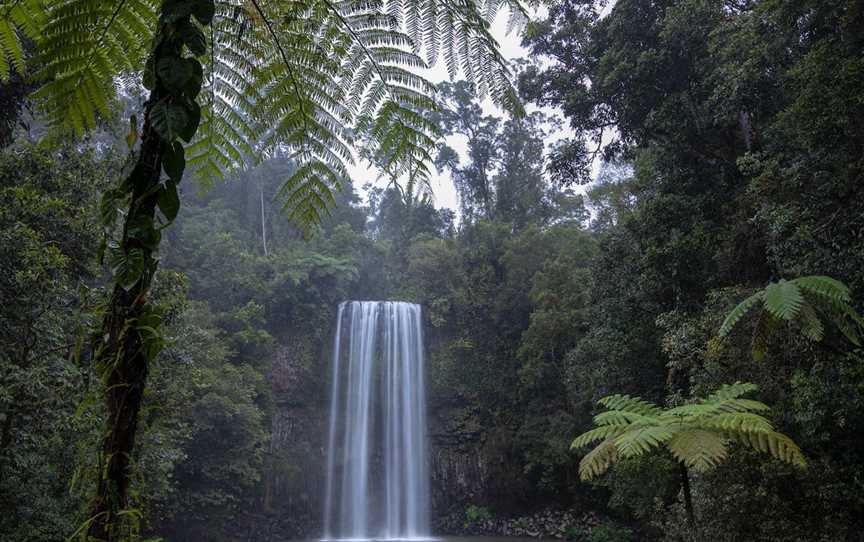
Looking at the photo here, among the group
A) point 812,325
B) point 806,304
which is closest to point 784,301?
point 812,325

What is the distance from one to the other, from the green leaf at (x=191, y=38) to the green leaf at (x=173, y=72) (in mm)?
27

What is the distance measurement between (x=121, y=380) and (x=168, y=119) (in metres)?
0.37

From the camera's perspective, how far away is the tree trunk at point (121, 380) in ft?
2.51

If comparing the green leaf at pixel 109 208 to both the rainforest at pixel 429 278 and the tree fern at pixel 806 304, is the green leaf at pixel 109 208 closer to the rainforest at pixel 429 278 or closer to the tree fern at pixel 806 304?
the rainforest at pixel 429 278

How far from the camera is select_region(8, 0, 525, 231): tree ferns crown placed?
1.32 m

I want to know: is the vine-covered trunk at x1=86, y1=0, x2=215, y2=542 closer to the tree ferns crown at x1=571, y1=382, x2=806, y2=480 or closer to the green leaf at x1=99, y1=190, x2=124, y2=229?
the green leaf at x1=99, y1=190, x2=124, y2=229

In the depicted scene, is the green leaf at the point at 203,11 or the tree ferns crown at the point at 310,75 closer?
the green leaf at the point at 203,11

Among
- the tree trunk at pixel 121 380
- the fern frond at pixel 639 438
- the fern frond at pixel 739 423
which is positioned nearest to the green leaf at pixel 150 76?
the tree trunk at pixel 121 380

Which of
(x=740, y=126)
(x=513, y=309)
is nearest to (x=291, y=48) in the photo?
(x=740, y=126)

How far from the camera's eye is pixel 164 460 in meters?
8.31

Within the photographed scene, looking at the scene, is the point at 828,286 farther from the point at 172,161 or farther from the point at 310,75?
the point at 172,161

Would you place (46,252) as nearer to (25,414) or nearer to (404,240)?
(25,414)

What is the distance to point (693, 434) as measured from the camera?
371 cm

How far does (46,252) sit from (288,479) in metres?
11.7
